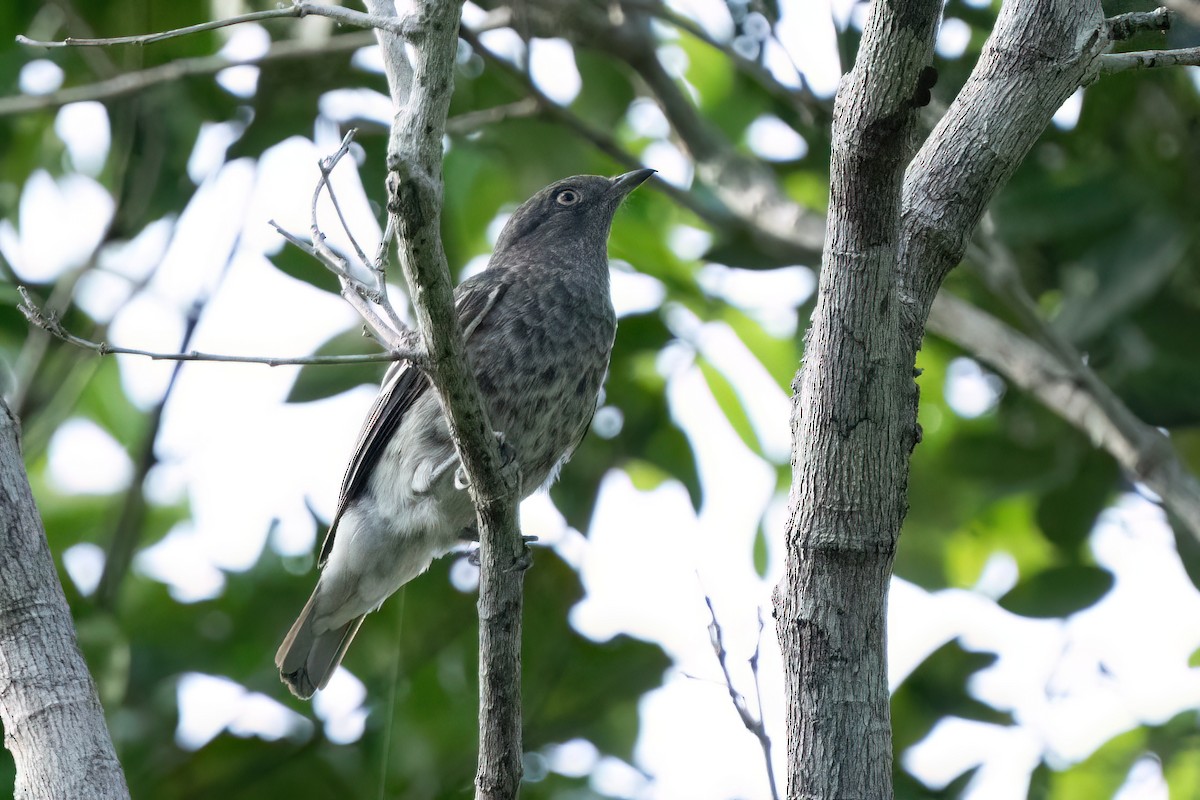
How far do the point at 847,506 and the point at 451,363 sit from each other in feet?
2.78

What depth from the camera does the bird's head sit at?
221 inches

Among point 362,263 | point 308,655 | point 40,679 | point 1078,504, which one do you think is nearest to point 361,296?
point 362,263

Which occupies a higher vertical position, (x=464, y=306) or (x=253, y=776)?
(x=464, y=306)

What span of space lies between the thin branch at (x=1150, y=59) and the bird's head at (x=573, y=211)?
118 inches

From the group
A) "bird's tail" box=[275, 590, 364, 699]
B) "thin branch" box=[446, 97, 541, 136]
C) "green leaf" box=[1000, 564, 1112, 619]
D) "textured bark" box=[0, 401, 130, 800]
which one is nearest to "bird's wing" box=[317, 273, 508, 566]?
"bird's tail" box=[275, 590, 364, 699]

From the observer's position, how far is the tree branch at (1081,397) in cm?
451

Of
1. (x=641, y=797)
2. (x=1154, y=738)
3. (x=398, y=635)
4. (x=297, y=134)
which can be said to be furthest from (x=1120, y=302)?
(x=297, y=134)

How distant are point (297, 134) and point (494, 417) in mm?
2019

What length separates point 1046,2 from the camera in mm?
2625

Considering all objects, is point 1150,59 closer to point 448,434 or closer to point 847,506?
point 847,506

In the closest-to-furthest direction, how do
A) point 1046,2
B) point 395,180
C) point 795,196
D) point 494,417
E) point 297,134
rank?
point 395,180 → point 1046,2 → point 494,417 → point 297,134 → point 795,196

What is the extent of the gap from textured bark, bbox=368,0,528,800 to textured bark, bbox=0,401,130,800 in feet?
2.80

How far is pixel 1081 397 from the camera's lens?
4762 mm

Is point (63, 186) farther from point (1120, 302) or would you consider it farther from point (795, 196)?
point (1120, 302)
